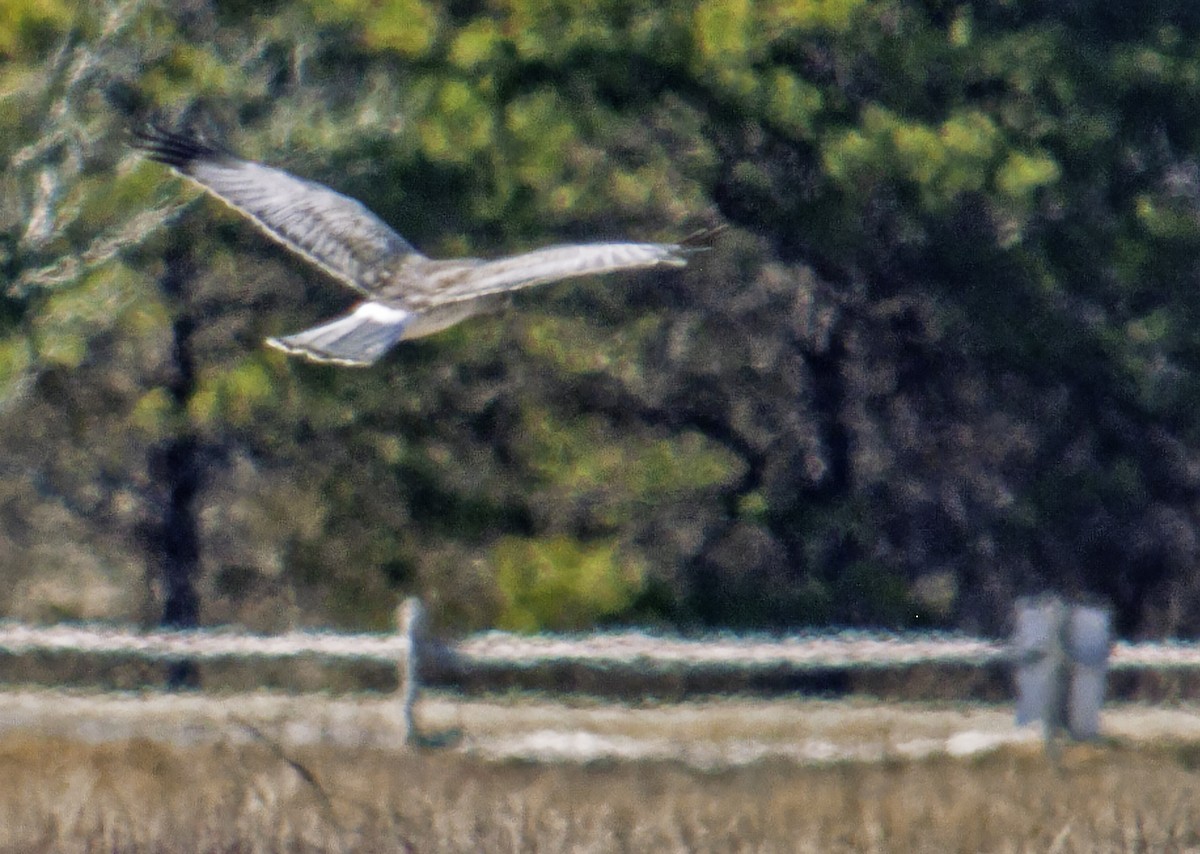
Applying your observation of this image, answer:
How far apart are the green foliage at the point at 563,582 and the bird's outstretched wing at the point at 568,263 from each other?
3.90 m

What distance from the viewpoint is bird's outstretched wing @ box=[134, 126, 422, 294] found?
8430 millimetres

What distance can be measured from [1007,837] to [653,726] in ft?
8.70

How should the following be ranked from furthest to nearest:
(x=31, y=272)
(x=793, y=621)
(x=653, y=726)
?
(x=793, y=621), (x=31, y=272), (x=653, y=726)

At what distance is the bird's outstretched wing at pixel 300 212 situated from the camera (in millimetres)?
8430

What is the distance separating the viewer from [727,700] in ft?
34.3

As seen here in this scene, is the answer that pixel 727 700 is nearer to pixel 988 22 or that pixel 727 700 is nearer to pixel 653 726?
pixel 653 726

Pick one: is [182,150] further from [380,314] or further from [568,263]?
[568,263]

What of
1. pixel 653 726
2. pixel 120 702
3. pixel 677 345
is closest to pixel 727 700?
pixel 653 726

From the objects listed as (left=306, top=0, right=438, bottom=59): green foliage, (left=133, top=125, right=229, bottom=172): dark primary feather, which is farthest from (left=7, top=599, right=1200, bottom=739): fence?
(left=306, top=0, right=438, bottom=59): green foliage

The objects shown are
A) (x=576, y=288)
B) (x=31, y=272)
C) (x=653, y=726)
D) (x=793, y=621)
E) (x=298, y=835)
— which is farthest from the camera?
(x=793, y=621)

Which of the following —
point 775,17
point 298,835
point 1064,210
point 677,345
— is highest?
point 775,17

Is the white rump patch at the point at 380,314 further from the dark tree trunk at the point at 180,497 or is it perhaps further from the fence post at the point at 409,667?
the dark tree trunk at the point at 180,497

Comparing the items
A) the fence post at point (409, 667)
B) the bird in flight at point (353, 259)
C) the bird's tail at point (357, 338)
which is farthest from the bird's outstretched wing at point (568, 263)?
the fence post at point (409, 667)

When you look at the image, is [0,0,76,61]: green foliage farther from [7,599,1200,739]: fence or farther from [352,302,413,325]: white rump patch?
[7,599,1200,739]: fence
